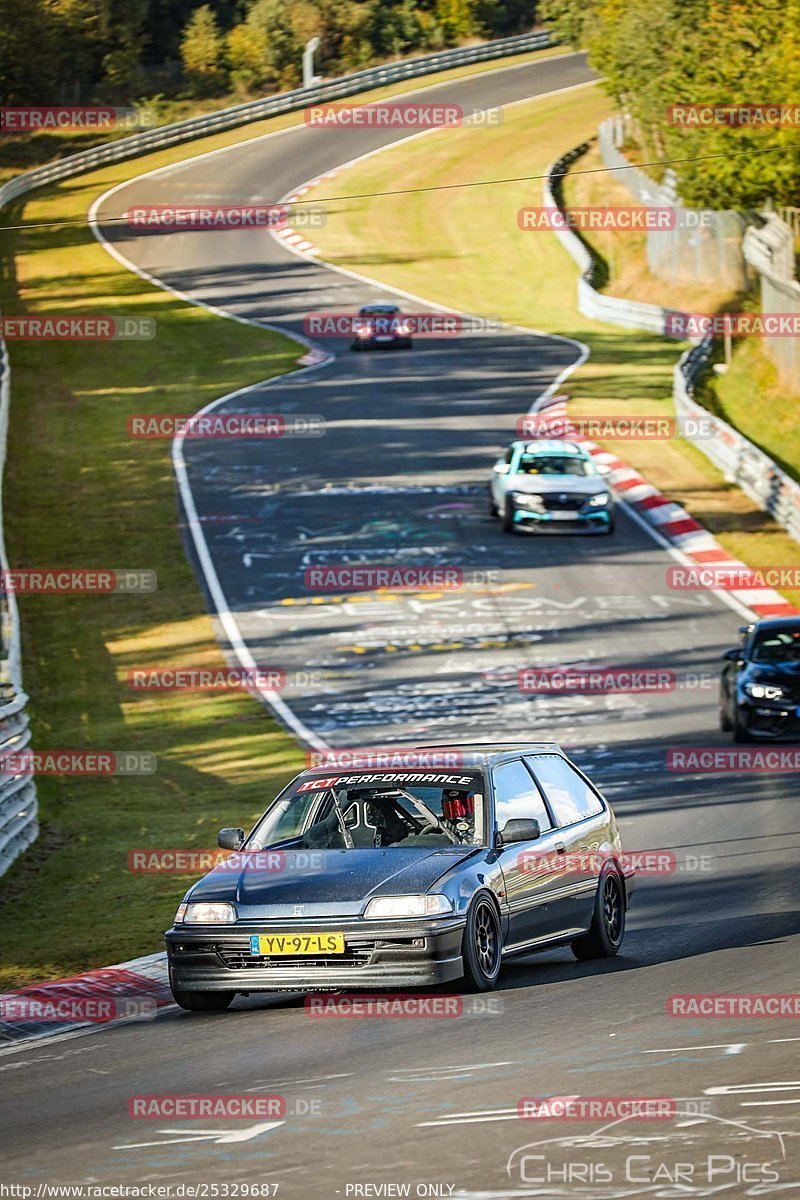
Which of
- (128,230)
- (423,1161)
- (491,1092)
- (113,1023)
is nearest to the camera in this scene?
(423,1161)

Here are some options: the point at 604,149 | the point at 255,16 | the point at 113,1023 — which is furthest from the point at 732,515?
the point at 255,16

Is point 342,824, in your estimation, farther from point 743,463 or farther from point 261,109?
point 261,109

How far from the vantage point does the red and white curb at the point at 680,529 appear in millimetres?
29766

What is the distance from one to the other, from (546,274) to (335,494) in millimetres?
29765

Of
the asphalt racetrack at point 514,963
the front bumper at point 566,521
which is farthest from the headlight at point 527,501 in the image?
the asphalt racetrack at point 514,963

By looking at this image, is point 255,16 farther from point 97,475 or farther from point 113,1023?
point 113,1023

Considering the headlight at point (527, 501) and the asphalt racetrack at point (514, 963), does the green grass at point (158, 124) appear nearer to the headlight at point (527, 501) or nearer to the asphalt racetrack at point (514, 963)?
the asphalt racetrack at point (514, 963)

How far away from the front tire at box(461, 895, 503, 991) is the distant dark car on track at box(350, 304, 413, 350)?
1669 inches

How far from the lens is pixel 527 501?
3341 cm

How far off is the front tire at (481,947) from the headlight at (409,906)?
0.20 meters

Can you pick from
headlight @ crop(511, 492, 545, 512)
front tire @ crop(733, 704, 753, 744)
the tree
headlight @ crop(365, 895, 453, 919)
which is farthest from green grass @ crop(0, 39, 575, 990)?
the tree

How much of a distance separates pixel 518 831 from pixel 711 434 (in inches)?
1176

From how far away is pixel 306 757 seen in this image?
2142 centimetres

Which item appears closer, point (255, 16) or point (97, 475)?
point (97, 475)
